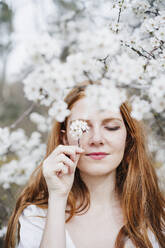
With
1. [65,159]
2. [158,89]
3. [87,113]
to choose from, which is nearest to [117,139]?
[87,113]

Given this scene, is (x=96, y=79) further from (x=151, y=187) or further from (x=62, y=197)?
(x=151, y=187)

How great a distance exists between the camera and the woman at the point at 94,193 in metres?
1.26

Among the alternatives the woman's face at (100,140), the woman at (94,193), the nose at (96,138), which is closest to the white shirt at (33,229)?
the woman at (94,193)

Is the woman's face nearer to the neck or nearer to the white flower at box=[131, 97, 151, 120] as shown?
the neck

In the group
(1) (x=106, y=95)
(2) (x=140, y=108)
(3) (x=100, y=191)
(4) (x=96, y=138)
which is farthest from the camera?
(3) (x=100, y=191)

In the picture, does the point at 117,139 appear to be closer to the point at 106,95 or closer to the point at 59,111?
the point at 59,111

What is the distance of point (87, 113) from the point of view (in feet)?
4.63

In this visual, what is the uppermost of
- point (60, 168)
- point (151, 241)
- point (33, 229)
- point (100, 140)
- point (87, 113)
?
point (87, 113)

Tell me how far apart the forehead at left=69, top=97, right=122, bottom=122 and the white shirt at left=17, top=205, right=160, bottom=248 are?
58cm

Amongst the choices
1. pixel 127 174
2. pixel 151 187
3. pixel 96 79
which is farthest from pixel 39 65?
pixel 151 187

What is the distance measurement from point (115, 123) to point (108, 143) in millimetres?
126

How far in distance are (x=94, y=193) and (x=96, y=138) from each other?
43 centimetres

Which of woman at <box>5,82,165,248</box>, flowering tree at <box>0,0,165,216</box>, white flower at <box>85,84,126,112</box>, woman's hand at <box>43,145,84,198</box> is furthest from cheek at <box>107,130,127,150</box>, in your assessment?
white flower at <box>85,84,126,112</box>

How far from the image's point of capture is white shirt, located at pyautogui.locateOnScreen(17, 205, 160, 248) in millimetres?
1417
